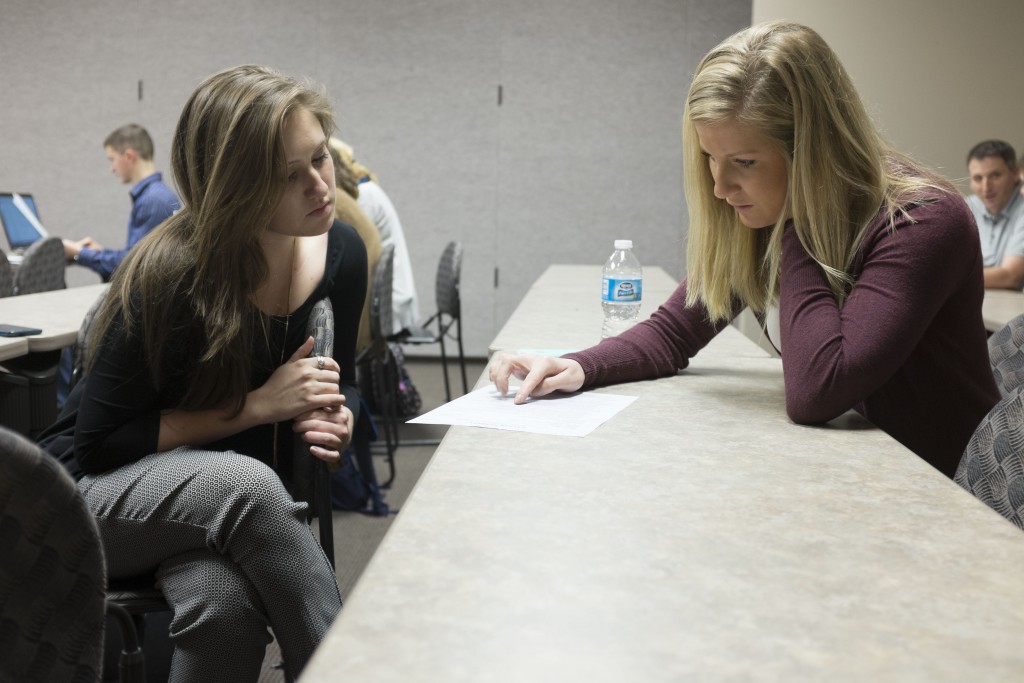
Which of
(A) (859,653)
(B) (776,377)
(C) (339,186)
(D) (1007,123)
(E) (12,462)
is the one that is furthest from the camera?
(D) (1007,123)

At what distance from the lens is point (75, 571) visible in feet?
2.77

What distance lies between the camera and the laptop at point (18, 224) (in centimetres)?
507

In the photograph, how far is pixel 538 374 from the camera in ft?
4.44

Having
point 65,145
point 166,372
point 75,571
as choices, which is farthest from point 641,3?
point 75,571

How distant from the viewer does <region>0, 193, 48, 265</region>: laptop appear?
507 cm

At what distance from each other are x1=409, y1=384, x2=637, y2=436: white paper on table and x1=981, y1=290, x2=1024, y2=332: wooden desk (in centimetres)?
152

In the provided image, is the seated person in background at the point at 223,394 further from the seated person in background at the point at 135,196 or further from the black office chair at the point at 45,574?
the seated person in background at the point at 135,196

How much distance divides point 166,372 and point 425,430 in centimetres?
306

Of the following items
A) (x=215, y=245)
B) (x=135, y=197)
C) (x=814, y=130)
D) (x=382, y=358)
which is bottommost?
(x=382, y=358)

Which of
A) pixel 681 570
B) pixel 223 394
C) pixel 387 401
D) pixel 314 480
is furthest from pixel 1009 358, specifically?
pixel 387 401

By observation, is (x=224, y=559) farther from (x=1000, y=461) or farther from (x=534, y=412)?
(x=1000, y=461)

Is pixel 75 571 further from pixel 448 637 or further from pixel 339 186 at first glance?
pixel 339 186

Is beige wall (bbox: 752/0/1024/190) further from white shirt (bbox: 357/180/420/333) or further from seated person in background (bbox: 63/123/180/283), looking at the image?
seated person in background (bbox: 63/123/180/283)

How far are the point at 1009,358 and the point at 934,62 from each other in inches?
111
